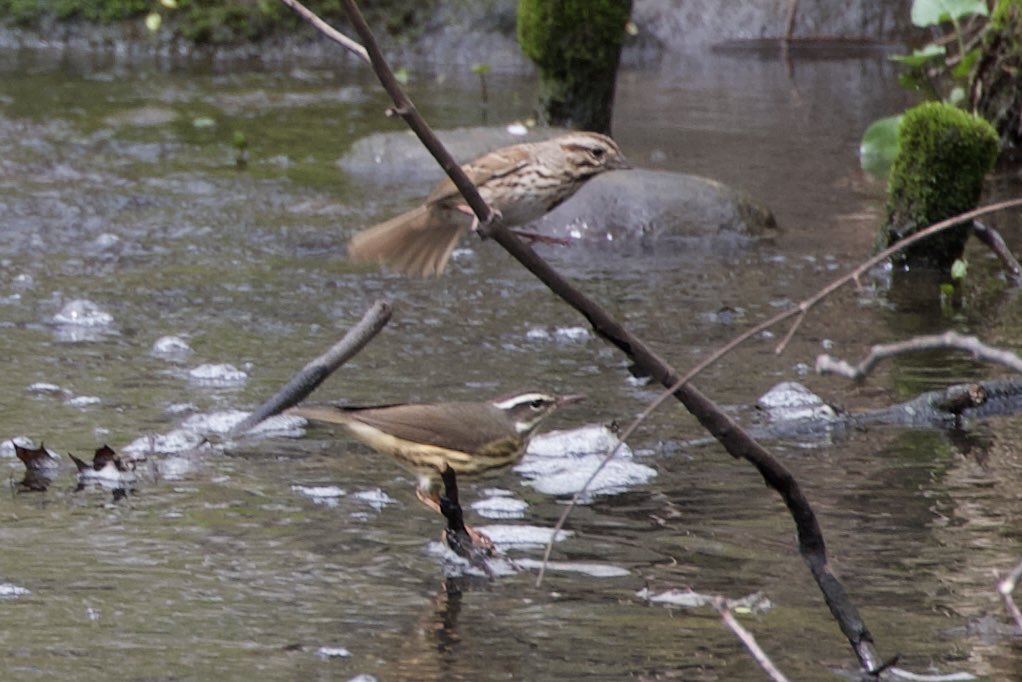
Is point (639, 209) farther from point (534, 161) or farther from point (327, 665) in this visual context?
point (327, 665)

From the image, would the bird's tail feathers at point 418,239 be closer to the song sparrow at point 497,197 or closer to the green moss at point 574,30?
the song sparrow at point 497,197

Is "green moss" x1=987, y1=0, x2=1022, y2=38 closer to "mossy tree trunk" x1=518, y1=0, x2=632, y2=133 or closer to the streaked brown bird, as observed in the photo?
"mossy tree trunk" x1=518, y1=0, x2=632, y2=133

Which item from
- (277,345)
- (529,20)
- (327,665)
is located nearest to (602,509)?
(327,665)

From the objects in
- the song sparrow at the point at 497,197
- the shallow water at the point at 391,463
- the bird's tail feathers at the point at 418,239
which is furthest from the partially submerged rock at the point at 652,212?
the bird's tail feathers at the point at 418,239

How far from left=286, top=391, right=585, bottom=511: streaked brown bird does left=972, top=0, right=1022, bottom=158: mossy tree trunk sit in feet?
21.6

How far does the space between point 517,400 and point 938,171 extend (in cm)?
443

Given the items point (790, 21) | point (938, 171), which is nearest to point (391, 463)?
point (938, 171)

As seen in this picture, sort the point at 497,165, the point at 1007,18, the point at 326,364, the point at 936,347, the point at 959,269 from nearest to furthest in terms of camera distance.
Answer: the point at 936,347 → the point at 326,364 → the point at 497,165 → the point at 959,269 → the point at 1007,18

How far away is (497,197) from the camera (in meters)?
5.09

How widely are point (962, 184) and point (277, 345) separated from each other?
12.1 ft

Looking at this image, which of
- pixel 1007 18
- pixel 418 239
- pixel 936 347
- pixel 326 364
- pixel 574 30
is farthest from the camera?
pixel 574 30

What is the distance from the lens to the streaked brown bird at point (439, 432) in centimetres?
421

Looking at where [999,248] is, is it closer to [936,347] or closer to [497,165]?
[497,165]

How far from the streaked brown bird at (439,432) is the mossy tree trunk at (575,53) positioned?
21.8 ft
